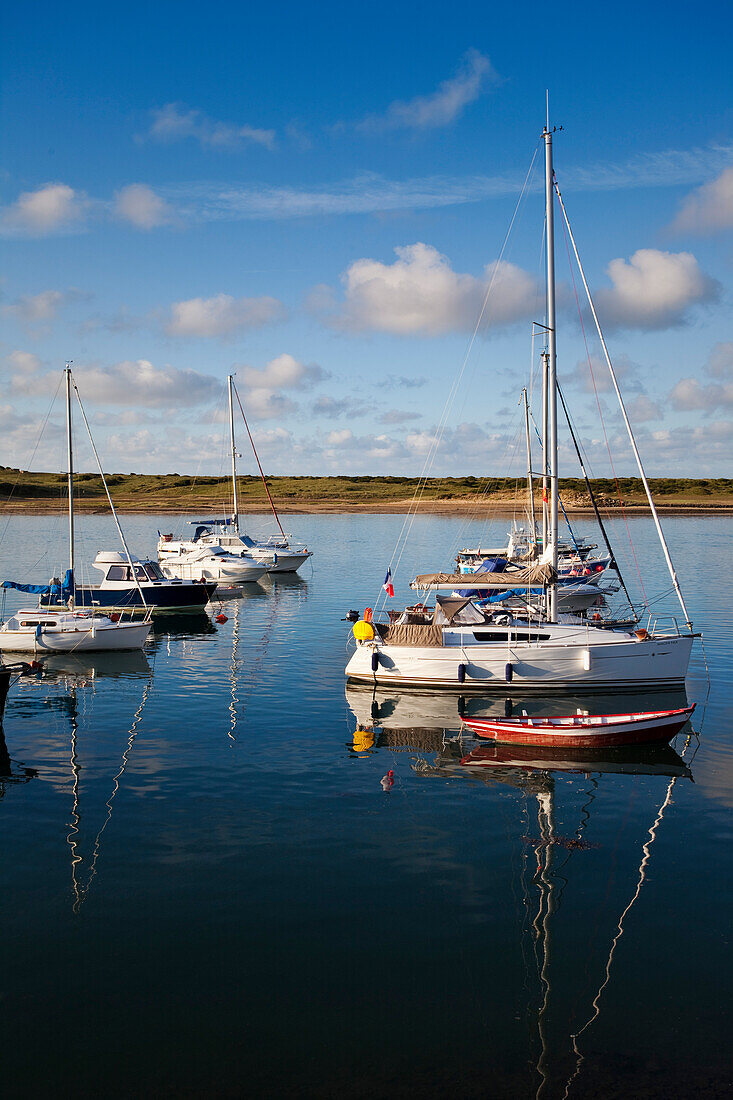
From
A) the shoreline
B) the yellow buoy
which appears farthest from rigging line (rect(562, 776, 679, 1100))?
the shoreline

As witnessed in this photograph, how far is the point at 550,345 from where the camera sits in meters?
29.8

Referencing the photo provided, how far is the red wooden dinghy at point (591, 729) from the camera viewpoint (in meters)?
23.5

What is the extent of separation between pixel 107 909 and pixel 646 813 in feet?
39.7

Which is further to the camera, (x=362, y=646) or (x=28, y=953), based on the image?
(x=362, y=646)

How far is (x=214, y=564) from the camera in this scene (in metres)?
66.6

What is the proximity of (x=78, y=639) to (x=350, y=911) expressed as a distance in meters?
25.5

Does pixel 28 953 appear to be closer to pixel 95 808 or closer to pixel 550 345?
pixel 95 808

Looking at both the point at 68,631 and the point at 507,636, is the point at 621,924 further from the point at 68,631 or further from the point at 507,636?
the point at 68,631

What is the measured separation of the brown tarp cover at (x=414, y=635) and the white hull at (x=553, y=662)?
0.70ft

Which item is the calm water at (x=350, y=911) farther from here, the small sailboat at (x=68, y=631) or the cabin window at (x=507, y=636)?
the small sailboat at (x=68, y=631)

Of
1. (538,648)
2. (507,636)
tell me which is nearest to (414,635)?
(507,636)

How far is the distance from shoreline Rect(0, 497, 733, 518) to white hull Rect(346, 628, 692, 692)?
415ft

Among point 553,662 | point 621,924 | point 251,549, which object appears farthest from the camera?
point 251,549

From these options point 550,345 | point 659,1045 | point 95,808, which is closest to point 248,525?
point 550,345
